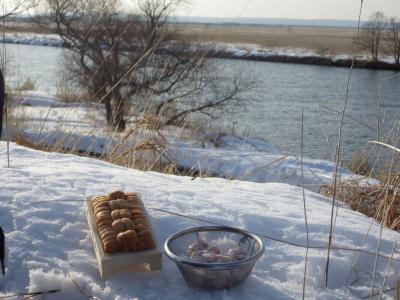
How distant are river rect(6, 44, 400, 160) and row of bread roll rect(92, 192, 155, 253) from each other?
728 centimetres

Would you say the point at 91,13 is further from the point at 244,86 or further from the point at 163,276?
the point at 163,276

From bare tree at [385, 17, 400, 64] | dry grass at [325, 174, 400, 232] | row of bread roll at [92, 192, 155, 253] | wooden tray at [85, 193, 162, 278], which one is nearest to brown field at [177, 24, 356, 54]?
bare tree at [385, 17, 400, 64]

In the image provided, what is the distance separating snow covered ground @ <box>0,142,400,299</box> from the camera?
1.74 metres

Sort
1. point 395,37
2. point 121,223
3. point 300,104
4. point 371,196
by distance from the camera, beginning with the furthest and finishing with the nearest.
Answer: point 300,104, point 395,37, point 371,196, point 121,223

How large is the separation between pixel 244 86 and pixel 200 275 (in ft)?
50.9

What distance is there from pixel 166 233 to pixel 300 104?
49.0 feet

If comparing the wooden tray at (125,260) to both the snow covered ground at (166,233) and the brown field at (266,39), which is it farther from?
the brown field at (266,39)

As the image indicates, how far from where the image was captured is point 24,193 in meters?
2.27

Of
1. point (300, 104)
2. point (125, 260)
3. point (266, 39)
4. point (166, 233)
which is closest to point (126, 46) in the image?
point (300, 104)

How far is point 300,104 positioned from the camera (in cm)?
1655

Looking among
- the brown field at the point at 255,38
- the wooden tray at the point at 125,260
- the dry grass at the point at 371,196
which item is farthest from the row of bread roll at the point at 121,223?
the brown field at the point at 255,38

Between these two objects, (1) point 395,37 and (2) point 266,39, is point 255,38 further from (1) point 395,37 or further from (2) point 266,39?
(1) point 395,37

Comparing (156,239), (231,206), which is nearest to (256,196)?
(231,206)

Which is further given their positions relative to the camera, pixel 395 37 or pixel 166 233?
pixel 395 37
